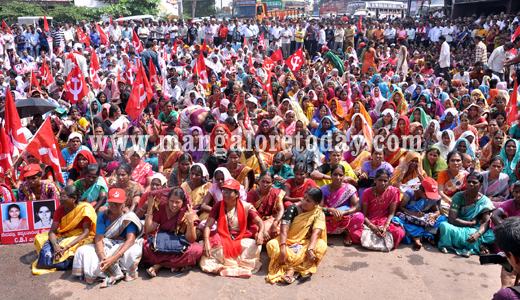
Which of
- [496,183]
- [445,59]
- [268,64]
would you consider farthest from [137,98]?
[445,59]

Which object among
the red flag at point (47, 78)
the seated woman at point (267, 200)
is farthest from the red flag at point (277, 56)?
the seated woman at point (267, 200)

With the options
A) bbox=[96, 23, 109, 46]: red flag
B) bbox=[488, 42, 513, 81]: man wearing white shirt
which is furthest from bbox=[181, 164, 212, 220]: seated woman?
bbox=[96, 23, 109, 46]: red flag

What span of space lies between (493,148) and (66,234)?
581 centimetres

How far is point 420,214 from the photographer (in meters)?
4.82

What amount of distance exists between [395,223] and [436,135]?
8.40 ft

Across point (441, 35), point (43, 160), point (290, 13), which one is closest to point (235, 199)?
point (43, 160)

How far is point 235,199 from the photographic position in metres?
4.52

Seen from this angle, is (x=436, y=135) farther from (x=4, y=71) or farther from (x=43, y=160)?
(x=4, y=71)

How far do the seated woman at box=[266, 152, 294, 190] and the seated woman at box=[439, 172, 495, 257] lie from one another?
76.7 inches

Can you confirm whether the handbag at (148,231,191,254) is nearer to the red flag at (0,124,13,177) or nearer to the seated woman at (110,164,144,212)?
the seated woman at (110,164,144,212)

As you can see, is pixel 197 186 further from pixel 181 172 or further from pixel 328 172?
pixel 328 172

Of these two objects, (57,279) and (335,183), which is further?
(335,183)

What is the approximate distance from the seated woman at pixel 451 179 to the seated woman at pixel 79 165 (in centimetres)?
440

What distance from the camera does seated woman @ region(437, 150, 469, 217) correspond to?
5090 millimetres
